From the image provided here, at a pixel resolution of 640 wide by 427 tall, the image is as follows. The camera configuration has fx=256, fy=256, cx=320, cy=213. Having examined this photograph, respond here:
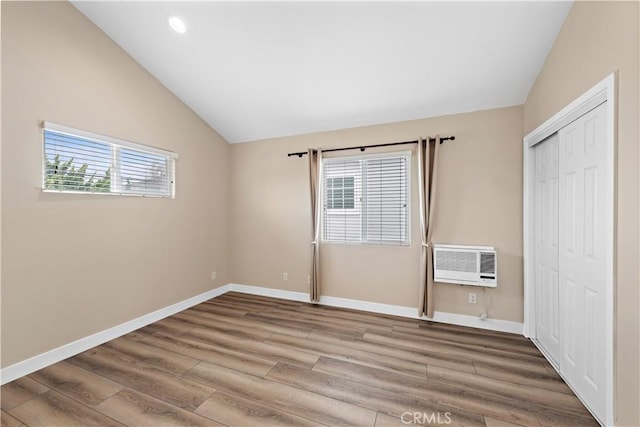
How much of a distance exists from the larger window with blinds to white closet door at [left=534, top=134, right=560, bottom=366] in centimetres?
128

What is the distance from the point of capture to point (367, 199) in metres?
3.51

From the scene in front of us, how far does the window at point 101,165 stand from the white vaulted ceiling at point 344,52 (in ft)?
3.33

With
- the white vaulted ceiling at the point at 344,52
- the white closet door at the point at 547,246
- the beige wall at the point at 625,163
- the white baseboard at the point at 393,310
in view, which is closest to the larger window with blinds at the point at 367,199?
the white vaulted ceiling at the point at 344,52

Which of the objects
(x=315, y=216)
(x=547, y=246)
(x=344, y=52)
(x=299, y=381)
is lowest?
(x=299, y=381)

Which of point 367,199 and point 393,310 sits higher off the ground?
point 367,199

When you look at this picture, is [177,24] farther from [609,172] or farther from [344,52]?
[609,172]

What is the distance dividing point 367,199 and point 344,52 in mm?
1760

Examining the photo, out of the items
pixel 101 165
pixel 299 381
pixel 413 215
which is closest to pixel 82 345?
pixel 101 165

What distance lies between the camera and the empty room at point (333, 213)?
1709mm

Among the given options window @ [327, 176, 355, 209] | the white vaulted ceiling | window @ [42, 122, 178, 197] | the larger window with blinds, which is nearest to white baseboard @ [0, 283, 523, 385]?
the larger window with blinds

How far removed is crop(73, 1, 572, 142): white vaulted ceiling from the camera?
6.93 ft

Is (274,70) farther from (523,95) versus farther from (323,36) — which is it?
(523,95)

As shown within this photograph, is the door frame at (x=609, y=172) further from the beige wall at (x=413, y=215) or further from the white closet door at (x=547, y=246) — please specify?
the beige wall at (x=413, y=215)

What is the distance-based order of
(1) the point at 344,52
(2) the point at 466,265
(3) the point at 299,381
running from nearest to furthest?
(3) the point at 299,381 < (1) the point at 344,52 < (2) the point at 466,265
